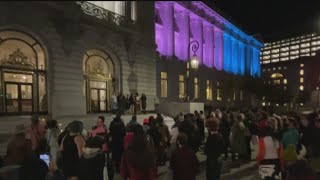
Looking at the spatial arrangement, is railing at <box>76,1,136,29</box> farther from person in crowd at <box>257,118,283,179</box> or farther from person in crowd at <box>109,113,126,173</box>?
person in crowd at <box>109,113,126,173</box>

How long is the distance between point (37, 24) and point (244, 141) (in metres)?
14.9

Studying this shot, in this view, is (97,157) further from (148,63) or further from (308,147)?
(148,63)

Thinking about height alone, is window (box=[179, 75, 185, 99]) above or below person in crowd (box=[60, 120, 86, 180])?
above

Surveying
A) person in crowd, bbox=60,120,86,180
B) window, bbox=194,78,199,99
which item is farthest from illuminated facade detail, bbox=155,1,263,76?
person in crowd, bbox=60,120,86,180

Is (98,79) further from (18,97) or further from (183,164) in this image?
(183,164)

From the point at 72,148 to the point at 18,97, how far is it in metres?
18.1

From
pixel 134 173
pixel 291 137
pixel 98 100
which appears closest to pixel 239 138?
pixel 291 137

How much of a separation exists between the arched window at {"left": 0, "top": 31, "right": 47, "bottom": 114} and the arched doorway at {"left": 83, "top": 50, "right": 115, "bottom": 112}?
4595mm

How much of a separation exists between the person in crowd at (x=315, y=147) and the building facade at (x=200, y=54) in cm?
2166

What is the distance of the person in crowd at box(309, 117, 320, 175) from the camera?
28.6ft

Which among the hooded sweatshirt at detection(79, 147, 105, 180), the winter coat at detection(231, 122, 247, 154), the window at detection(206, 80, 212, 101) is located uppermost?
the window at detection(206, 80, 212, 101)

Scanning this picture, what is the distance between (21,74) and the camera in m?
23.1

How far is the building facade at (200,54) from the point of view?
44.4 m

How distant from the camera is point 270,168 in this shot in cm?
716
